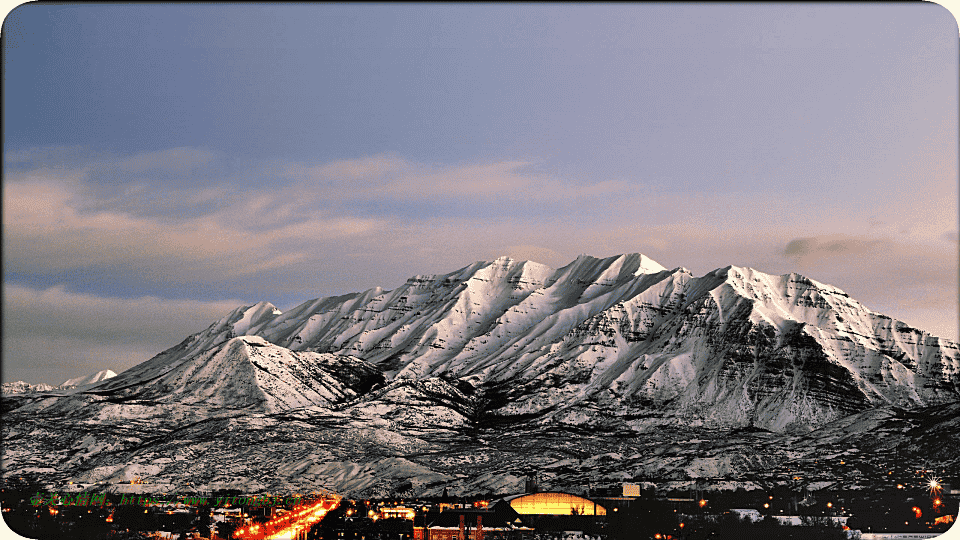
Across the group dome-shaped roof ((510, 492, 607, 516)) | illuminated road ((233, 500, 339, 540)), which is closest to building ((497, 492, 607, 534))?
dome-shaped roof ((510, 492, 607, 516))

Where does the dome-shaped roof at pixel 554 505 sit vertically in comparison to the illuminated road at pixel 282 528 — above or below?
above

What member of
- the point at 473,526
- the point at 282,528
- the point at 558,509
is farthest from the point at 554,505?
the point at 282,528

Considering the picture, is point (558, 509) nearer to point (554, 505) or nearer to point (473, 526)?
point (554, 505)

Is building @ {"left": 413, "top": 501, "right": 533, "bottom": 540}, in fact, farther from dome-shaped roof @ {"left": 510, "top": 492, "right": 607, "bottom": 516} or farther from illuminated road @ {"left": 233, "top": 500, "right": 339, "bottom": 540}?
illuminated road @ {"left": 233, "top": 500, "right": 339, "bottom": 540}

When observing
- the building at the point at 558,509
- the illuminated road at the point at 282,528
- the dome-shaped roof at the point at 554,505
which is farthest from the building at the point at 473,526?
the illuminated road at the point at 282,528

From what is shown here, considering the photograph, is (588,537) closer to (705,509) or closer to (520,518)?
(520,518)

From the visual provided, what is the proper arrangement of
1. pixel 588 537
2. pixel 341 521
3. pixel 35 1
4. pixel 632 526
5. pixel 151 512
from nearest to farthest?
pixel 35 1 < pixel 588 537 < pixel 632 526 < pixel 341 521 < pixel 151 512

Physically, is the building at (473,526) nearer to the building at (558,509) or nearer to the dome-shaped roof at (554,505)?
the building at (558,509)

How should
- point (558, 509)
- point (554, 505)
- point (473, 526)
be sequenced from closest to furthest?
point (473, 526), point (558, 509), point (554, 505)

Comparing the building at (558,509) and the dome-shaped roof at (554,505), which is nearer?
the building at (558,509)

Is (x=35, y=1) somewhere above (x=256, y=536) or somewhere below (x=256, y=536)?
above

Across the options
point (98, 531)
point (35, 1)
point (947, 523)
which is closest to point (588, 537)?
point (947, 523)
